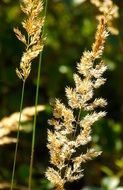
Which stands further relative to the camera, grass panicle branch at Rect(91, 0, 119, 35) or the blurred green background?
the blurred green background

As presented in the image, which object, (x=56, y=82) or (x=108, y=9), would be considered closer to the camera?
(x=108, y=9)

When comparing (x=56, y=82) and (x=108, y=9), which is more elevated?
(x=56, y=82)

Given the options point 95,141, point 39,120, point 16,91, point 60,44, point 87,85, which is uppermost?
point 60,44

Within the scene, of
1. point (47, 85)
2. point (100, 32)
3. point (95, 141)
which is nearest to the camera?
point (100, 32)

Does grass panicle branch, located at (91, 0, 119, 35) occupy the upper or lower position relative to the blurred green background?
lower

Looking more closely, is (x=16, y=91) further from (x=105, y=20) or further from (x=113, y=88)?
(x=105, y=20)

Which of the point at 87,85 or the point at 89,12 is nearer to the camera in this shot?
the point at 87,85

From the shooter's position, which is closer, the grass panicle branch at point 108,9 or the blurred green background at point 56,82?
the grass panicle branch at point 108,9

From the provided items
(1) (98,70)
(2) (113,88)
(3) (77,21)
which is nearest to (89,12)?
(3) (77,21)
